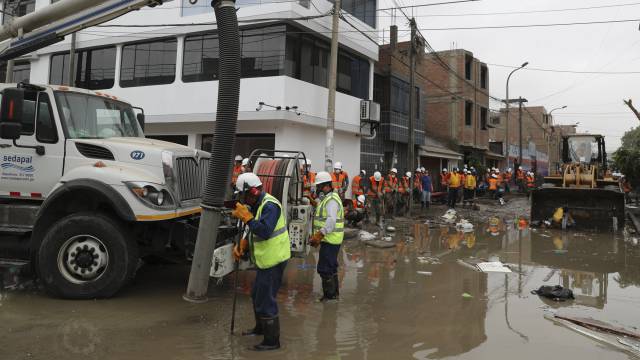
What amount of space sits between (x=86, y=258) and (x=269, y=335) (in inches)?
108

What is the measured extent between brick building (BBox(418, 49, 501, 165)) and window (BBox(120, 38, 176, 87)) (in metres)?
18.5

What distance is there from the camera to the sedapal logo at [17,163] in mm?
6016

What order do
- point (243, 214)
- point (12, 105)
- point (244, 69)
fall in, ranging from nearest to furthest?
point (243, 214) < point (12, 105) < point (244, 69)

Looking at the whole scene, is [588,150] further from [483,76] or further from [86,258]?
[483,76]

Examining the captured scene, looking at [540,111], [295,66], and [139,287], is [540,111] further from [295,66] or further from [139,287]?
[139,287]

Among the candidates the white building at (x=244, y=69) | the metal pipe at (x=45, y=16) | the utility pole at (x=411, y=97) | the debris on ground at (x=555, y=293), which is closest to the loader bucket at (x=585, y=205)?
the utility pole at (x=411, y=97)

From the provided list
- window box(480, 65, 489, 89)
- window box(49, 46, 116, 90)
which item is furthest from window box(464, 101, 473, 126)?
window box(49, 46, 116, 90)

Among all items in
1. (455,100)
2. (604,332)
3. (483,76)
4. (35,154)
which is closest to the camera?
(604,332)

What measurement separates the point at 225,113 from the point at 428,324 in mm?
3386

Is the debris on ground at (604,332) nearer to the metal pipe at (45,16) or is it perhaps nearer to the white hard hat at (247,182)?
the white hard hat at (247,182)

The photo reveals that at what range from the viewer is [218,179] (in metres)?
5.34

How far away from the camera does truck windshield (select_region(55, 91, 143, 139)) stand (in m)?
6.09

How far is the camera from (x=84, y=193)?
573 centimetres

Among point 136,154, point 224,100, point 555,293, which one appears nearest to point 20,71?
point 136,154
